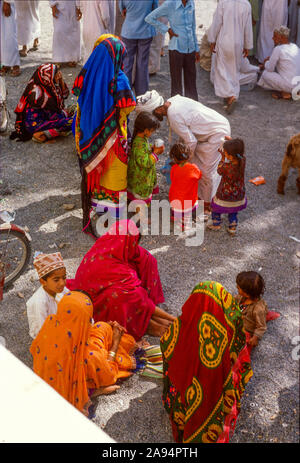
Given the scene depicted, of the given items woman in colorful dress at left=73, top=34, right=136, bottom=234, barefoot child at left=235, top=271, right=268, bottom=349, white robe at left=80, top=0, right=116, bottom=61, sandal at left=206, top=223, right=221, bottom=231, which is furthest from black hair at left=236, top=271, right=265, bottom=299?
white robe at left=80, top=0, right=116, bottom=61

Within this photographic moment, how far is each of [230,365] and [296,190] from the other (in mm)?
3506

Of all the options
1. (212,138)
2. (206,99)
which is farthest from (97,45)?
(206,99)

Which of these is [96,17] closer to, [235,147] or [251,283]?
[235,147]

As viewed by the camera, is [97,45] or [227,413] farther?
[97,45]

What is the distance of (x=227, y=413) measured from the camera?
303cm

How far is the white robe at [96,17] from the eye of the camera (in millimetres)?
7978

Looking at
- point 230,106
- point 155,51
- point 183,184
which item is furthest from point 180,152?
point 155,51

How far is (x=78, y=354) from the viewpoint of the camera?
3.20m

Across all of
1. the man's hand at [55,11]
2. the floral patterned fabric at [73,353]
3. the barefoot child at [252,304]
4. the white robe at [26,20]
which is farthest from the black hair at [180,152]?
the white robe at [26,20]

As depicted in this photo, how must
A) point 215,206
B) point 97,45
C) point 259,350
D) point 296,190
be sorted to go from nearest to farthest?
point 259,350 → point 97,45 → point 215,206 → point 296,190

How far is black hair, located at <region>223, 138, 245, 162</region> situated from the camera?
4605 mm

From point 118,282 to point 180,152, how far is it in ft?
5.22

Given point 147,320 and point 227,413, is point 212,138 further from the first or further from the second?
point 227,413

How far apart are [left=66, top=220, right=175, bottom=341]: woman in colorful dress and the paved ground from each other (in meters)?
0.36
